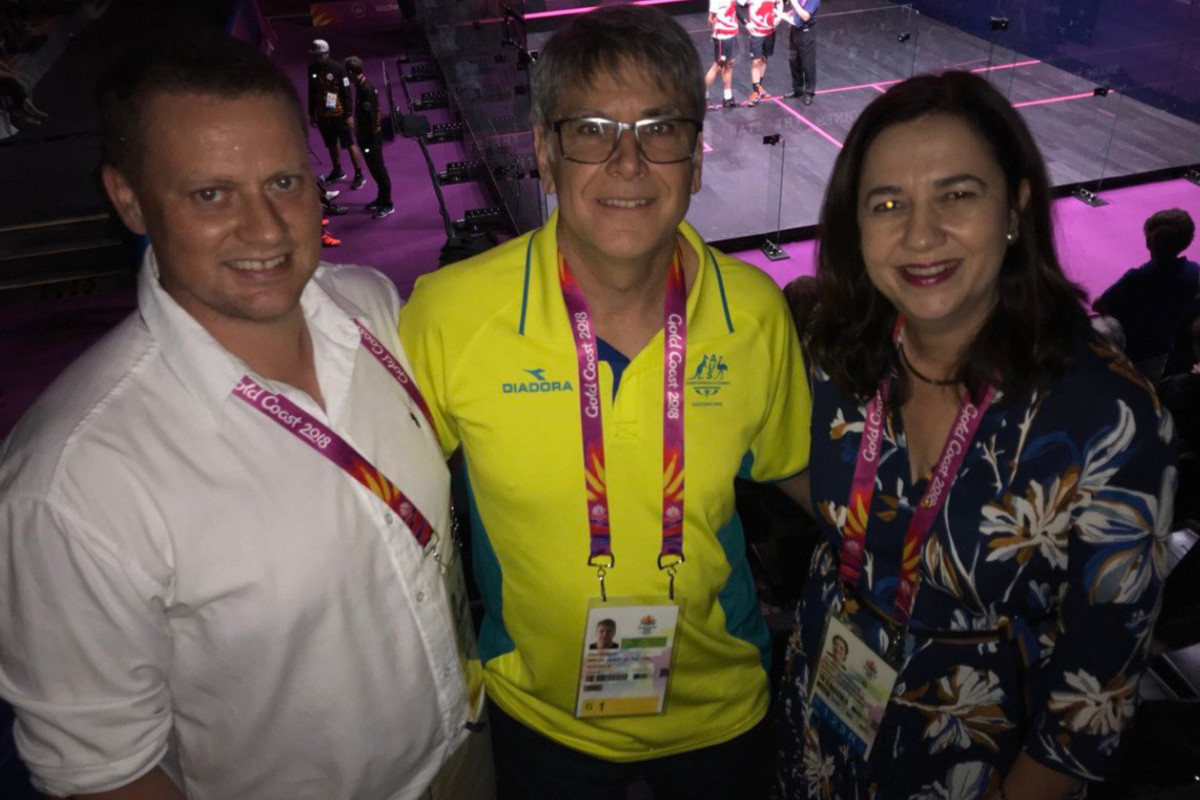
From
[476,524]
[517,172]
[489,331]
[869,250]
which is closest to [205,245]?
[489,331]

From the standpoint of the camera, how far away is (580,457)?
5.82ft

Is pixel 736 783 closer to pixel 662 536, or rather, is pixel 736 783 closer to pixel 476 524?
pixel 662 536

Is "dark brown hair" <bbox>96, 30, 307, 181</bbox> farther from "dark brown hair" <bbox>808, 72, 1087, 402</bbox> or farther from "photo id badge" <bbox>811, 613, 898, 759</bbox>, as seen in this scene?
"photo id badge" <bbox>811, 613, 898, 759</bbox>

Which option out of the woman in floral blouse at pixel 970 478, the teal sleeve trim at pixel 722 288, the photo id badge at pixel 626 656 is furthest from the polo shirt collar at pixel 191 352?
the woman in floral blouse at pixel 970 478

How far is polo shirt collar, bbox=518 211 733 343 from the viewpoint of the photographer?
179 centimetres

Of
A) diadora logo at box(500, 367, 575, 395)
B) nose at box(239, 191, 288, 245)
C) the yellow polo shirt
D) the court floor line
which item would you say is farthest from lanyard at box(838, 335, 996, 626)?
the court floor line

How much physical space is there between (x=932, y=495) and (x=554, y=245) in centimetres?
92

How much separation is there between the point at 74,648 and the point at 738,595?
1311 millimetres

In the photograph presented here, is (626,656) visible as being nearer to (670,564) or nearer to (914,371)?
(670,564)

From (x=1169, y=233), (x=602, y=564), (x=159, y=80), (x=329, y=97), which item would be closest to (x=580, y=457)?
(x=602, y=564)

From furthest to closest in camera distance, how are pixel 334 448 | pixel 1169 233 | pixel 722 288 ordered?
1. pixel 1169 233
2. pixel 722 288
3. pixel 334 448

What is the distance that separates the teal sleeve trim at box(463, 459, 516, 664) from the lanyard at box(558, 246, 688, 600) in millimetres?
263

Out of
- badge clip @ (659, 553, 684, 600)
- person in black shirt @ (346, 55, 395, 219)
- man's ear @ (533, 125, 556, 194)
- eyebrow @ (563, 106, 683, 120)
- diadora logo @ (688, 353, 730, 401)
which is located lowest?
person in black shirt @ (346, 55, 395, 219)

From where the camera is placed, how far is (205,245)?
4.73ft
